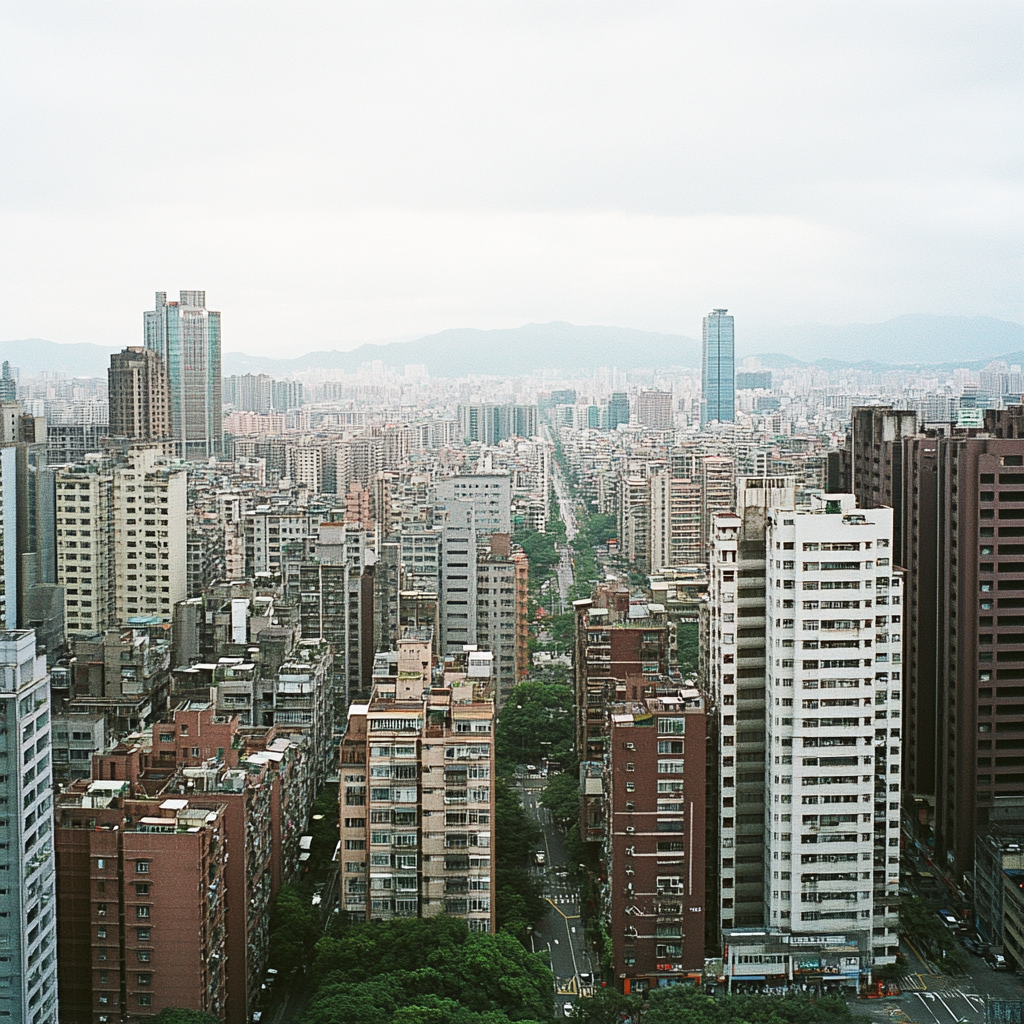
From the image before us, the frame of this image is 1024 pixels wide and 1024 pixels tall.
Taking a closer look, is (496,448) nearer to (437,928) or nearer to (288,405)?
(288,405)

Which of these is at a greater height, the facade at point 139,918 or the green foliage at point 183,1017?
the facade at point 139,918

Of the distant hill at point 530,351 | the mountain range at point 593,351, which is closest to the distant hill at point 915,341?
the mountain range at point 593,351

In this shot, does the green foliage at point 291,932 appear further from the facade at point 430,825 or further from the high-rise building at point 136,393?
the high-rise building at point 136,393

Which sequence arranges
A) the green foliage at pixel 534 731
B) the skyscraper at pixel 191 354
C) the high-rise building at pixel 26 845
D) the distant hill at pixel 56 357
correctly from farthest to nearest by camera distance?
the skyscraper at pixel 191 354 → the distant hill at pixel 56 357 → the green foliage at pixel 534 731 → the high-rise building at pixel 26 845

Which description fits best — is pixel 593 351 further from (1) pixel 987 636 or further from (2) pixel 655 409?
(1) pixel 987 636

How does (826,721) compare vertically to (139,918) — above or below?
above

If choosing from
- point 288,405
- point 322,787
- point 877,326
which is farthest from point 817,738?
point 288,405

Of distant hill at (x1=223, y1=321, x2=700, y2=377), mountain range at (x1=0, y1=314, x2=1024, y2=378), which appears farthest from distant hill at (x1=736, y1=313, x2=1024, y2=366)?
distant hill at (x1=223, y1=321, x2=700, y2=377)

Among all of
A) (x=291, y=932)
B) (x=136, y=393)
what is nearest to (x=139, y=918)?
(x=291, y=932)
